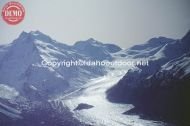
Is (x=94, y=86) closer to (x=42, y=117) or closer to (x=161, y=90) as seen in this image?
(x=161, y=90)

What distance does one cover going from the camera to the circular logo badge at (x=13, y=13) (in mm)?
17719

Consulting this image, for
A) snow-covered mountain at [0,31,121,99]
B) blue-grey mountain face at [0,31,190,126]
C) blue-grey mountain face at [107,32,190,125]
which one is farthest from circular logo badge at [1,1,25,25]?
blue-grey mountain face at [107,32,190,125]

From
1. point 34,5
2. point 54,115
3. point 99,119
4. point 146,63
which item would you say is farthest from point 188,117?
point 34,5

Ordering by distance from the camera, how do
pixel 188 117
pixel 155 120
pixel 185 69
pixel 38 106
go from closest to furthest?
pixel 188 117 → pixel 38 106 → pixel 155 120 → pixel 185 69

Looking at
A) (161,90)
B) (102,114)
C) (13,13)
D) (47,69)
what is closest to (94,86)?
(161,90)

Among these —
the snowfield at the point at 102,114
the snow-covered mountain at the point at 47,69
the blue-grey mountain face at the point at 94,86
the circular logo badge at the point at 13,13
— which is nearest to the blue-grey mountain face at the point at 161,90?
the blue-grey mountain face at the point at 94,86

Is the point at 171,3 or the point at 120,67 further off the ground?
the point at 171,3

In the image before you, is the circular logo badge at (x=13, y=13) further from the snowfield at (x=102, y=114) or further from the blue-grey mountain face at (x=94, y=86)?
the snowfield at (x=102, y=114)

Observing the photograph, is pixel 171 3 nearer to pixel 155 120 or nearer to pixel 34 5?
pixel 34 5

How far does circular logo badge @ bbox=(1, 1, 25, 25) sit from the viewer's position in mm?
17719

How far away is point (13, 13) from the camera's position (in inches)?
704

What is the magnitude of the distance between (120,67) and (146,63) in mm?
1518

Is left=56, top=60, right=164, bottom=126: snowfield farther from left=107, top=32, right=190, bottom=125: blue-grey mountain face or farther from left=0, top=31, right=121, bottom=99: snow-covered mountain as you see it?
left=107, top=32, right=190, bottom=125: blue-grey mountain face

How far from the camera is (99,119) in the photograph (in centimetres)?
2188
